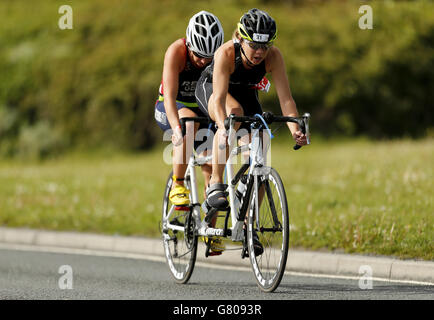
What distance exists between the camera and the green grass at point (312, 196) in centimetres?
834

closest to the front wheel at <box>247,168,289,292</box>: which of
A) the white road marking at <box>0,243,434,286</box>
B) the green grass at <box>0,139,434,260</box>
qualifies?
the white road marking at <box>0,243,434,286</box>

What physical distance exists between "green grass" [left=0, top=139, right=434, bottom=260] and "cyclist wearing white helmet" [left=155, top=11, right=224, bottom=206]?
1.92 metres

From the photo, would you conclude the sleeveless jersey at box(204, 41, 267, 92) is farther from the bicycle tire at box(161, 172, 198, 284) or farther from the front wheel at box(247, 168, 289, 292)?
the bicycle tire at box(161, 172, 198, 284)

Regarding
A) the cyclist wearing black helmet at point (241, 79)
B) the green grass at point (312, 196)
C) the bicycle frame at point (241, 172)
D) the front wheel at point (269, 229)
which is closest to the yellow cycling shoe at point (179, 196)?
the bicycle frame at point (241, 172)

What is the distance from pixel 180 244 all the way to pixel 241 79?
2.01 m

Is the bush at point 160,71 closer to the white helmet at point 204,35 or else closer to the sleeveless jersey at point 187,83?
the sleeveless jersey at point 187,83

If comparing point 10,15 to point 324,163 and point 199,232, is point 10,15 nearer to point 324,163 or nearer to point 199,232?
point 324,163

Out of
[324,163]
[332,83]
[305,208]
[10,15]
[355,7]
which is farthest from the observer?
[10,15]

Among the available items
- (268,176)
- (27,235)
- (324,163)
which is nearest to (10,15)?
(324,163)

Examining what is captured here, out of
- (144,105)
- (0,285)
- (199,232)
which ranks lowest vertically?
(0,285)

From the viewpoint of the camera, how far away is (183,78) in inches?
287

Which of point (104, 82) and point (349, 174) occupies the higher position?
point (104, 82)

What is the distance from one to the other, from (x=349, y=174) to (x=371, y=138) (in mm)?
5053

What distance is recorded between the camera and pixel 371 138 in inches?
680
